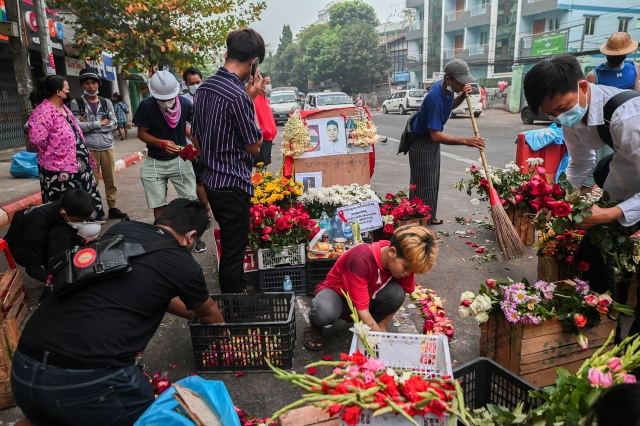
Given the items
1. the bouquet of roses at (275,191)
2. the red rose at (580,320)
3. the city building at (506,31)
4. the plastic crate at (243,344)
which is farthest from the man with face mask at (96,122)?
the city building at (506,31)

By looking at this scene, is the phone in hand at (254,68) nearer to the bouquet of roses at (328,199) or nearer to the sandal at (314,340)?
the bouquet of roses at (328,199)

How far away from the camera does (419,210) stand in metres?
5.25

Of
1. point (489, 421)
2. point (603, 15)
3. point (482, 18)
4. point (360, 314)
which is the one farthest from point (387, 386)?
point (482, 18)

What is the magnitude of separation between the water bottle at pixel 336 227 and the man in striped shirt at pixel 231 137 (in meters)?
1.17

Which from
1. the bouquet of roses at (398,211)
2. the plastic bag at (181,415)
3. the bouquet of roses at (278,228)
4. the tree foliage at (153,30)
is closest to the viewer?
the plastic bag at (181,415)

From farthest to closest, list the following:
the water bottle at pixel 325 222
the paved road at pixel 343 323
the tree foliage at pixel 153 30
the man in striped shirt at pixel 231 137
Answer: the tree foliage at pixel 153 30
the water bottle at pixel 325 222
the man in striped shirt at pixel 231 137
the paved road at pixel 343 323

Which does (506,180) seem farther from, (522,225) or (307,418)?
(307,418)

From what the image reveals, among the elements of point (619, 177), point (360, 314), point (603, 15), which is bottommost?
point (360, 314)

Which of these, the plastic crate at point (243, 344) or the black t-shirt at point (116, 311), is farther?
the plastic crate at point (243, 344)

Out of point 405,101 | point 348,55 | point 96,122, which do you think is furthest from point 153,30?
point 348,55

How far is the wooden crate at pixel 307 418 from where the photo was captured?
1.93 metres

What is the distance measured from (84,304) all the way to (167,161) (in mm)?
3083

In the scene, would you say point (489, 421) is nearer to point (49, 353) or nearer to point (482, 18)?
point (49, 353)

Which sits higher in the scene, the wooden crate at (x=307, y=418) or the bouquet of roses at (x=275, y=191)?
the bouquet of roses at (x=275, y=191)
